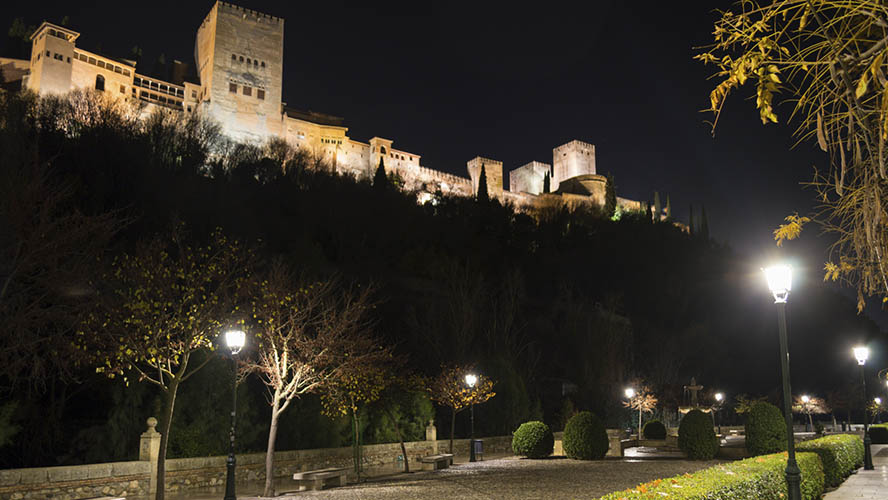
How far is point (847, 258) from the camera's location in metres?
5.00

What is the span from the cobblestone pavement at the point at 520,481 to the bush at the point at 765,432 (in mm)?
1678

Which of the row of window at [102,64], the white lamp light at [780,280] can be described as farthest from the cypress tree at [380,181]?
the white lamp light at [780,280]

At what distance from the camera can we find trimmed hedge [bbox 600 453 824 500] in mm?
7328

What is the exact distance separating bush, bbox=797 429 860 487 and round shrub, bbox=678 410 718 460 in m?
4.60

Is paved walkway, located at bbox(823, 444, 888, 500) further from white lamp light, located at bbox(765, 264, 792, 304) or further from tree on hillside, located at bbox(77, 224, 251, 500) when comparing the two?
tree on hillside, located at bbox(77, 224, 251, 500)

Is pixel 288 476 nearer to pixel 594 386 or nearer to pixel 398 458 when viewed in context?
pixel 398 458

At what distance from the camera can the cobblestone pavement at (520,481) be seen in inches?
586

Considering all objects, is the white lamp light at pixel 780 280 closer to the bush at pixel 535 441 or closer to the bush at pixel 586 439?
the bush at pixel 586 439

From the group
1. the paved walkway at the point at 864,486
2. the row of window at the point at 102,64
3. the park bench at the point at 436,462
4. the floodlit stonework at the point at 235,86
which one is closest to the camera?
the paved walkway at the point at 864,486

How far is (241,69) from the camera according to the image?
250ft

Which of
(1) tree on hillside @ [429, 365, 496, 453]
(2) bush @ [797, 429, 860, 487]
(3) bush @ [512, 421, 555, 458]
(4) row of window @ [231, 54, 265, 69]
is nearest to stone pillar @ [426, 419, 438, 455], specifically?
(1) tree on hillside @ [429, 365, 496, 453]

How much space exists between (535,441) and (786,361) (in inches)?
629

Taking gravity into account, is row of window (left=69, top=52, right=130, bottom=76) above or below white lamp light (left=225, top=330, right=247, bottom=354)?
above

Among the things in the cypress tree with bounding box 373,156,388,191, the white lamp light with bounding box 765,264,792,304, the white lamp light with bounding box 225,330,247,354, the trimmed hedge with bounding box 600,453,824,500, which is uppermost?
the cypress tree with bounding box 373,156,388,191
